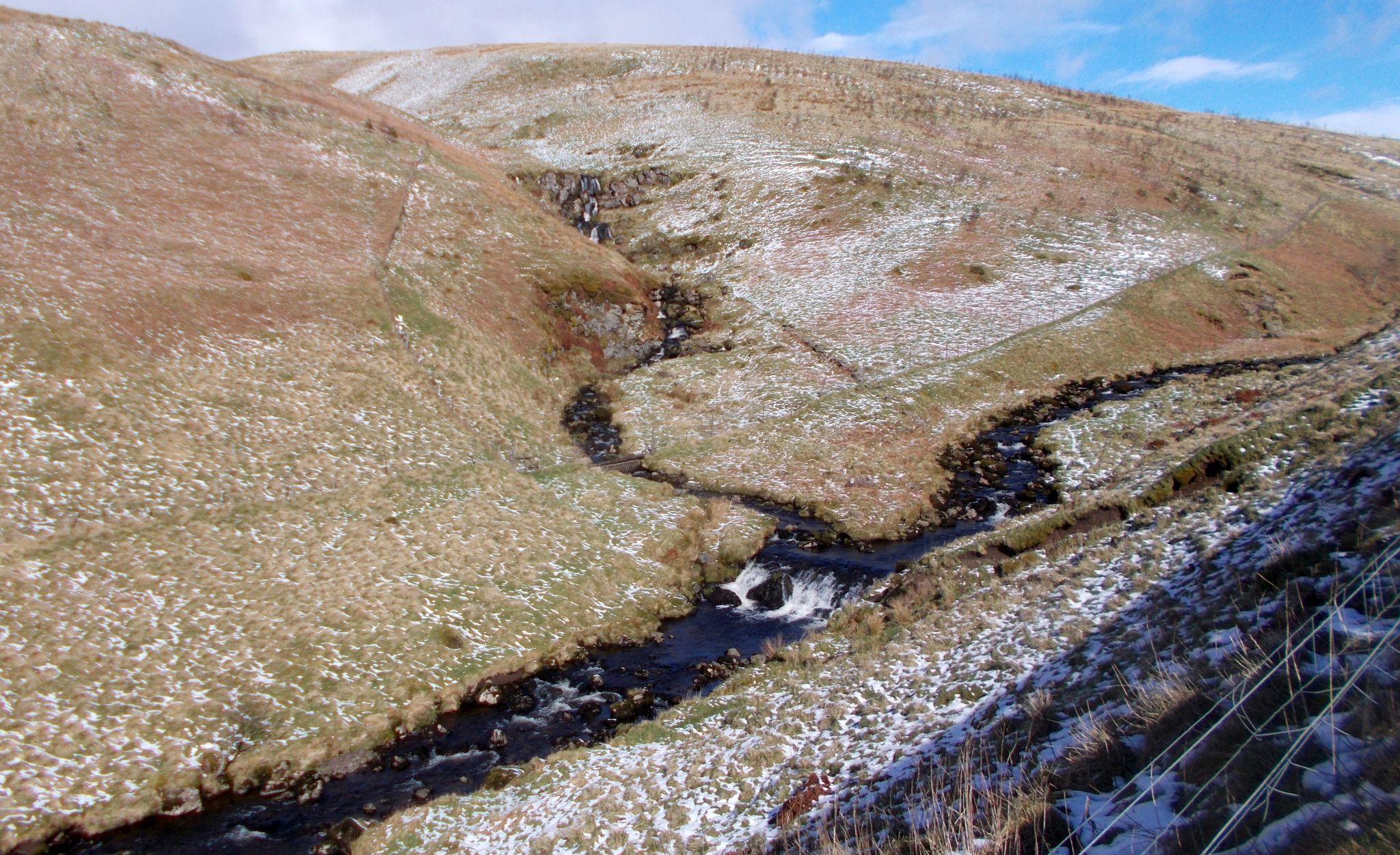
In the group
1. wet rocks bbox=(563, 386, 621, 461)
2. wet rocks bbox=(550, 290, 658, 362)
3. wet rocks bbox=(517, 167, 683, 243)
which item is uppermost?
wet rocks bbox=(517, 167, 683, 243)

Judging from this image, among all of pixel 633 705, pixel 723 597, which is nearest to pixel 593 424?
pixel 723 597

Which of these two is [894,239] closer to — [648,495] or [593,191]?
[593,191]

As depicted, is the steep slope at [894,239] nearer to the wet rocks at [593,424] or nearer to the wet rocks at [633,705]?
the wet rocks at [593,424]

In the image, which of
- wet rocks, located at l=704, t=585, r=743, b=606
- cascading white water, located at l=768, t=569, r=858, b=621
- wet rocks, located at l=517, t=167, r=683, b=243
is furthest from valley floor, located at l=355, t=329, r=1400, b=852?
wet rocks, located at l=517, t=167, r=683, b=243

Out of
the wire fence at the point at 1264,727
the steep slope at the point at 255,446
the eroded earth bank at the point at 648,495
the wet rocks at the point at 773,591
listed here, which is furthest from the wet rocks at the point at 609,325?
the wire fence at the point at 1264,727

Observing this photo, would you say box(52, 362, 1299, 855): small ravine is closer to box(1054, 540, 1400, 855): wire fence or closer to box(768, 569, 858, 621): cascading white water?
box(768, 569, 858, 621): cascading white water

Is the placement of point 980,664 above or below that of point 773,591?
above
